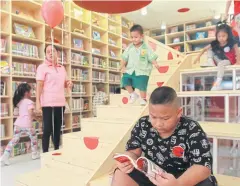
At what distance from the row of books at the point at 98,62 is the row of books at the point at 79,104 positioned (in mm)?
723

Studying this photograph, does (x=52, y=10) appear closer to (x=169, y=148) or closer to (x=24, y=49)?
(x=24, y=49)

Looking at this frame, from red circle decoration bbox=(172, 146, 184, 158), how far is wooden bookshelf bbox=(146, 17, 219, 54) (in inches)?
195

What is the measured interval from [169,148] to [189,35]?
5.42 metres

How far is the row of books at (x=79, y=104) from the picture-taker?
415 cm

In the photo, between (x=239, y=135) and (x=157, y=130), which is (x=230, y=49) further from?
(x=157, y=130)

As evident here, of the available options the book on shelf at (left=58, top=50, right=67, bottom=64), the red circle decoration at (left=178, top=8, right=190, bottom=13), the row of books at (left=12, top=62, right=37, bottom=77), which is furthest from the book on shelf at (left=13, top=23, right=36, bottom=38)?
the red circle decoration at (left=178, top=8, right=190, bottom=13)

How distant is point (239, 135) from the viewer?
4.50 feet

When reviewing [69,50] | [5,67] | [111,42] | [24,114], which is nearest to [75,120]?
[69,50]

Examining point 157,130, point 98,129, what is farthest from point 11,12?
point 157,130

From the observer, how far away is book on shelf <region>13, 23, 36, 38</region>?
332 centimetres

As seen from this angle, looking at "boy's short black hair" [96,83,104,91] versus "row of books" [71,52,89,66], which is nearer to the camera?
"row of books" [71,52,89,66]

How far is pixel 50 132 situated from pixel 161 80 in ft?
4.63

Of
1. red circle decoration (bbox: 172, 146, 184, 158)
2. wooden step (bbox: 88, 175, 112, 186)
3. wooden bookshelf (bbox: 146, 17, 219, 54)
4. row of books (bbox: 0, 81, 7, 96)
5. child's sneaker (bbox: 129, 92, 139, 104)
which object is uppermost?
wooden bookshelf (bbox: 146, 17, 219, 54)

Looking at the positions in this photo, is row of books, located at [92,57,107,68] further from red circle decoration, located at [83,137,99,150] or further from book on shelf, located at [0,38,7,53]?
red circle decoration, located at [83,137,99,150]
